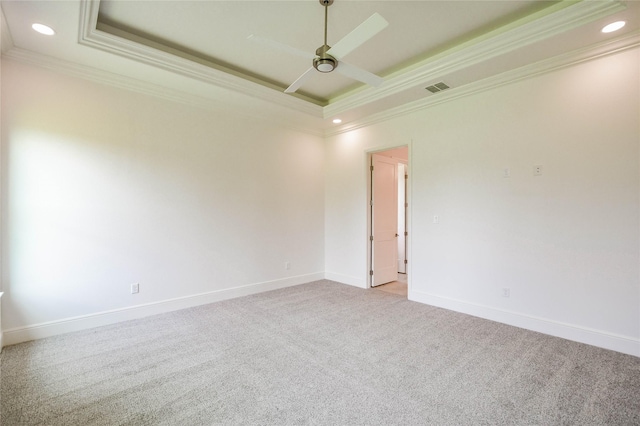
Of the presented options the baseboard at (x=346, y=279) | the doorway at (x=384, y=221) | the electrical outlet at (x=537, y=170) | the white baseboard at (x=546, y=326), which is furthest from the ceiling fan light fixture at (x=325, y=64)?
the baseboard at (x=346, y=279)

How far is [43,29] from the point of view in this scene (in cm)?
254

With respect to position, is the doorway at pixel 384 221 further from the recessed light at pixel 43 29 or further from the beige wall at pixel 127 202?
the recessed light at pixel 43 29

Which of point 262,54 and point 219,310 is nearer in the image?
point 262,54

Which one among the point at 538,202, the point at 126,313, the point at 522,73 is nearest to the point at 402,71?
the point at 522,73

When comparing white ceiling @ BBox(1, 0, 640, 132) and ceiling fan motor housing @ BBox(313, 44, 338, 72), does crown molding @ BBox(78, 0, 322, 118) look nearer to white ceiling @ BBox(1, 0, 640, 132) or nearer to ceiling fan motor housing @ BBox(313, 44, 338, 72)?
white ceiling @ BBox(1, 0, 640, 132)

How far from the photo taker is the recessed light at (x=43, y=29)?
2.50 m

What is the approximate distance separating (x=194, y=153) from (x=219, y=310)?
87.0 inches

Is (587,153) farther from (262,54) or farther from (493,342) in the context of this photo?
(262,54)

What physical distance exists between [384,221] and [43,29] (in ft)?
16.2

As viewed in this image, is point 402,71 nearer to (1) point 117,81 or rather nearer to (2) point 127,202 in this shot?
(1) point 117,81

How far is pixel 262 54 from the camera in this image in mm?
3416

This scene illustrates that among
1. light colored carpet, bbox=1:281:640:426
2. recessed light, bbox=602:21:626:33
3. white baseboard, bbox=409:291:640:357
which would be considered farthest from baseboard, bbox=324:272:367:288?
recessed light, bbox=602:21:626:33

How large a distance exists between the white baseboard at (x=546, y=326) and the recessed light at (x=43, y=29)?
5.13 metres

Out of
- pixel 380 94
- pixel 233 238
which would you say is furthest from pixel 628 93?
pixel 233 238
